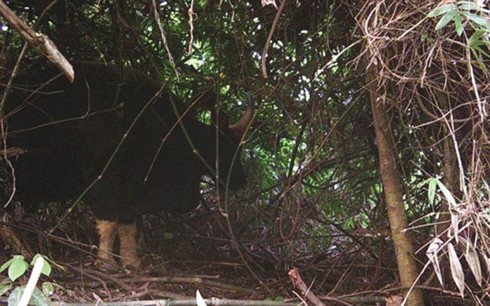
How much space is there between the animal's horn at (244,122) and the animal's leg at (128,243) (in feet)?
3.09

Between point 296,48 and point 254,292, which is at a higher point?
point 296,48

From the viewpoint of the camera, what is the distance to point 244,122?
4.32 m

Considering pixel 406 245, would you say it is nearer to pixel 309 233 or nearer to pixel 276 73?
pixel 276 73

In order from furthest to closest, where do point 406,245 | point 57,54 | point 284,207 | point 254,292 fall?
1. point 284,207
2. point 254,292
3. point 406,245
4. point 57,54

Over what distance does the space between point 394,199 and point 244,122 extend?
2.07 m

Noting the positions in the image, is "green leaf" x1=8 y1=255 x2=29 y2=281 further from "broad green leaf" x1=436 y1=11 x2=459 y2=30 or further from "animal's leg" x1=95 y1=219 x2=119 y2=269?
"animal's leg" x1=95 y1=219 x2=119 y2=269

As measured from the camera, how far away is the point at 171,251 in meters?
4.23

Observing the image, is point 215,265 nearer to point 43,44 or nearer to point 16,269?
point 16,269

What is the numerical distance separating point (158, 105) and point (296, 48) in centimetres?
136

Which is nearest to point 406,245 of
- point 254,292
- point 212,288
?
point 254,292

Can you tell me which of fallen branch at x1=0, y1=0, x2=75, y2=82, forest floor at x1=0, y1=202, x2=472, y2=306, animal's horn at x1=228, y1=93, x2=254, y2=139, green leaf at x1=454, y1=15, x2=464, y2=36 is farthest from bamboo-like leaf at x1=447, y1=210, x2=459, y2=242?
animal's horn at x1=228, y1=93, x2=254, y2=139

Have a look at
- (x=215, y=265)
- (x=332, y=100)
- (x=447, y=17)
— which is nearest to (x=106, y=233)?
(x=215, y=265)

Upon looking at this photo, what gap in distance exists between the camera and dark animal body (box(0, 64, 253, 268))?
156 inches

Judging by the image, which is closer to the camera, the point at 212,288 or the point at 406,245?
the point at 406,245
